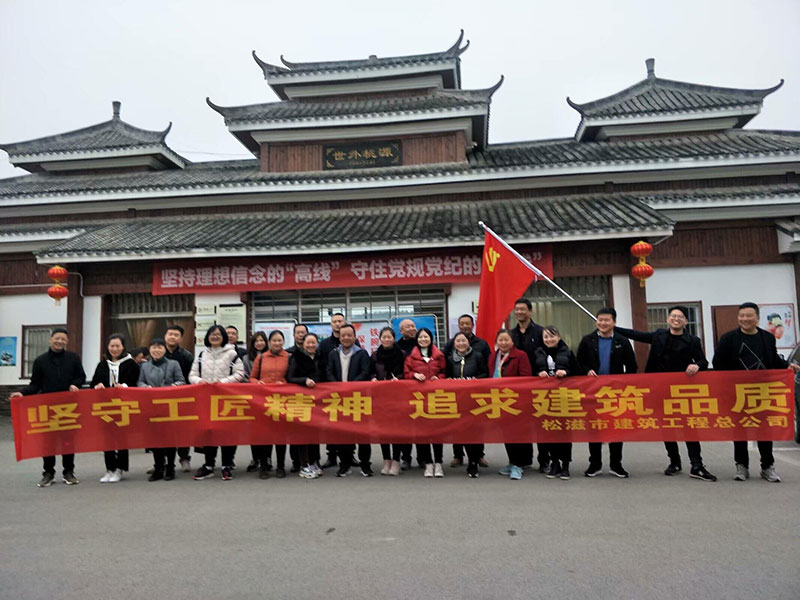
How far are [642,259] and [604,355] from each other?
14.9 ft

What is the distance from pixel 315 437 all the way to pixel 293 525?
1837 millimetres

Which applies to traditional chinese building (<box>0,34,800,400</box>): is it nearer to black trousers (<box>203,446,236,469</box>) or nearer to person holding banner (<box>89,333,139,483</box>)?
person holding banner (<box>89,333,139,483</box>)

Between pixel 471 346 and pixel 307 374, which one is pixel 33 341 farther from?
pixel 471 346

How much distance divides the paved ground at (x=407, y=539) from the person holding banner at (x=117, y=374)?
1.55ft

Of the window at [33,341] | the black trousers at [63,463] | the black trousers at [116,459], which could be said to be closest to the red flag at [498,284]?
the black trousers at [116,459]

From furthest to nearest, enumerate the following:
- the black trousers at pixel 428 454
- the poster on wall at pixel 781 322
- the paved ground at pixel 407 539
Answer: the poster on wall at pixel 781 322
the black trousers at pixel 428 454
the paved ground at pixel 407 539

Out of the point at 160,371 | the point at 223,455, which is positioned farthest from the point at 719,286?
the point at 160,371

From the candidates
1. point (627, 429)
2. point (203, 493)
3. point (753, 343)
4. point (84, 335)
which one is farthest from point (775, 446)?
Answer: point (84, 335)

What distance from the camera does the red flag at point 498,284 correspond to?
6797 millimetres

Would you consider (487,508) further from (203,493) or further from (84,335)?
(84,335)

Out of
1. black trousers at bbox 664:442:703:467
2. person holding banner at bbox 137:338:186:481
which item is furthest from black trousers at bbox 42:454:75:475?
black trousers at bbox 664:442:703:467

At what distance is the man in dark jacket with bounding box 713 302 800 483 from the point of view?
5.65 m

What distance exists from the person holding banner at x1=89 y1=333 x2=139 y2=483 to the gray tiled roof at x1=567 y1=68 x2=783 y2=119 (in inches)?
406

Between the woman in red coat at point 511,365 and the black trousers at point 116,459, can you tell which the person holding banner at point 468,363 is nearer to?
the woman in red coat at point 511,365
